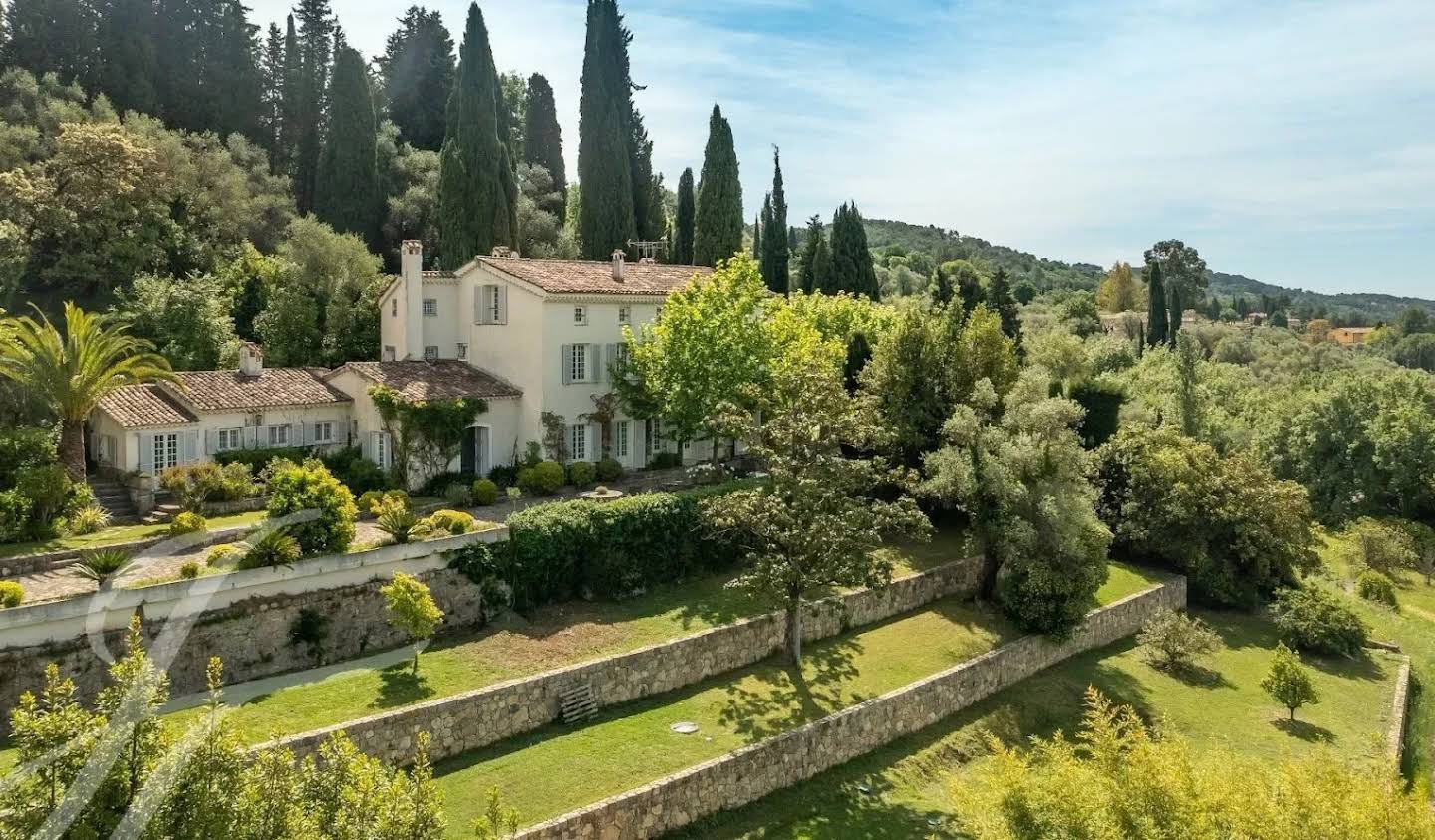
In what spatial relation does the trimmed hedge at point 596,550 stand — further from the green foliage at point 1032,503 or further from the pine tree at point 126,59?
the pine tree at point 126,59

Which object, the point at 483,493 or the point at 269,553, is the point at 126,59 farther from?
the point at 269,553

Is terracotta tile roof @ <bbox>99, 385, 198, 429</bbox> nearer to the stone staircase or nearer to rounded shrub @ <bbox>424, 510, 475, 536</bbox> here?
rounded shrub @ <bbox>424, 510, 475, 536</bbox>

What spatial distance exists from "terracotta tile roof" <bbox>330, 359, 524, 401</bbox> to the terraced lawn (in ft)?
48.6

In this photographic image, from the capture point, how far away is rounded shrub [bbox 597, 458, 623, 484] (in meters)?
33.9

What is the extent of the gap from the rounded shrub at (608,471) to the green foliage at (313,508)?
12.9 meters

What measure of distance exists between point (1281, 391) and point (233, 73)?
75833mm

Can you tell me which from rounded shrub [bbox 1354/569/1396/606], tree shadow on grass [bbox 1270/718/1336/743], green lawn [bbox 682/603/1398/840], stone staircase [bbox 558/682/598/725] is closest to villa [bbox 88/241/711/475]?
stone staircase [bbox 558/682/598/725]

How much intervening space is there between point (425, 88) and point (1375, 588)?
6613cm

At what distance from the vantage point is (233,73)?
60.9 m

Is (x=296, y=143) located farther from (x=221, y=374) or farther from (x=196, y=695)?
(x=196, y=695)

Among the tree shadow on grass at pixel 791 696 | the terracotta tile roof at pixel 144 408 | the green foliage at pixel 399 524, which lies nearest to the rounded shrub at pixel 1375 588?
the tree shadow on grass at pixel 791 696

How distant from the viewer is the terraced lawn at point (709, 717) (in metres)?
17.9

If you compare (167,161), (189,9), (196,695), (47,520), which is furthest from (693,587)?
(189,9)

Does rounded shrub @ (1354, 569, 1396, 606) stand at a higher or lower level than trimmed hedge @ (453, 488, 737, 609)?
lower
